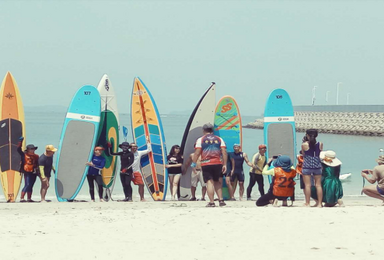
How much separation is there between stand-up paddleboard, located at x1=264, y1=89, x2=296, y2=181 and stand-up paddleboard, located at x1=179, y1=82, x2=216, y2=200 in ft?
4.12

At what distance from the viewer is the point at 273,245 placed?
4.59 meters

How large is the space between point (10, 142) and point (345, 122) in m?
49.9

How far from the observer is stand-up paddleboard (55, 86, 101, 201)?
962 centimetres

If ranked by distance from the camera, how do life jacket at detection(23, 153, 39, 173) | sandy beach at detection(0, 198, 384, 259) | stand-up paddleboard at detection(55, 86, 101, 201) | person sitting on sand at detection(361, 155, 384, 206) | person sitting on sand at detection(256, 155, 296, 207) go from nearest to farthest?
sandy beach at detection(0, 198, 384, 259) → person sitting on sand at detection(256, 155, 296, 207) → person sitting on sand at detection(361, 155, 384, 206) → life jacket at detection(23, 153, 39, 173) → stand-up paddleboard at detection(55, 86, 101, 201)

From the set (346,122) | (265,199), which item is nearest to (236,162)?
(265,199)

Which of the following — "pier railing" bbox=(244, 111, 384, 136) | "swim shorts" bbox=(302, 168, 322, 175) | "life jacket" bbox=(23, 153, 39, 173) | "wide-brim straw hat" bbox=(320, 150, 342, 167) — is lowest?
"pier railing" bbox=(244, 111, 384, 136)

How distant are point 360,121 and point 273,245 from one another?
51.7 metres

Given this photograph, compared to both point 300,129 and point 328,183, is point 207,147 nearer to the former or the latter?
point 328,183

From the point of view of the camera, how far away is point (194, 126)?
10.2 metres

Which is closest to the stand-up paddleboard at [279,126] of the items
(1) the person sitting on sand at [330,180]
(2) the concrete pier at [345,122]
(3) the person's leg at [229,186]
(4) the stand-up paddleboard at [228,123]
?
(4) the stand-up paddleboard at [228,123]

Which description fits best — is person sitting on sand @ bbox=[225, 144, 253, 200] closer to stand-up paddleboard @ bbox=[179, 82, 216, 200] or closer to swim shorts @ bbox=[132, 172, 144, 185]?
stand-up paddleboard @ bbox=[179, 82, 216, 200]

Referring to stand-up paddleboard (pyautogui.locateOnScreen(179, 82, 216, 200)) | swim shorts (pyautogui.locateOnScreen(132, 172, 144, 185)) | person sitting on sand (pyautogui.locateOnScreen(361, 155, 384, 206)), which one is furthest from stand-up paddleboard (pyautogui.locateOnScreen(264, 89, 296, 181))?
person sitting on sand (pyautogui.locateOnScreen(361, 155, 384, 206))

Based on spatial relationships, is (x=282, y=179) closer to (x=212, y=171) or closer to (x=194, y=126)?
(x=212, y=171)

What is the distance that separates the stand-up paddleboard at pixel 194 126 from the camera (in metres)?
9.80
